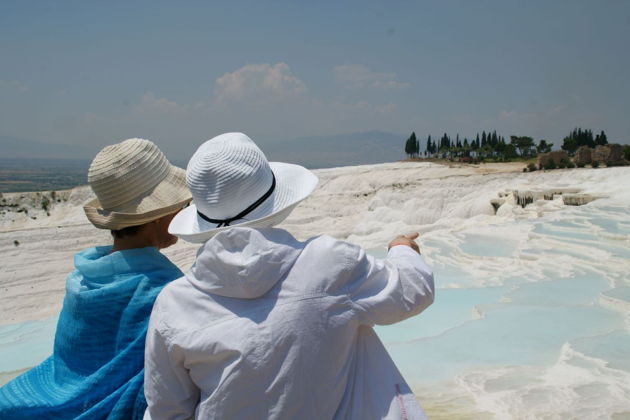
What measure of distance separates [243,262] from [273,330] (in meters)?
0.17

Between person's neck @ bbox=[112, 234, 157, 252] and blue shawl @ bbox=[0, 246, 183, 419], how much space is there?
59mm

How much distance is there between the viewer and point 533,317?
15.1 ft

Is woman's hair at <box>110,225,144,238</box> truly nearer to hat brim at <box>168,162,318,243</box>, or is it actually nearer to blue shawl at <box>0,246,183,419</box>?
blue shawl at <box>0,246,183,419</box>

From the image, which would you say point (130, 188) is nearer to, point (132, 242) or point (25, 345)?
point (132, 242)

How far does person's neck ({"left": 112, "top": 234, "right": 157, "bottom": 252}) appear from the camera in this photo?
1816 mm

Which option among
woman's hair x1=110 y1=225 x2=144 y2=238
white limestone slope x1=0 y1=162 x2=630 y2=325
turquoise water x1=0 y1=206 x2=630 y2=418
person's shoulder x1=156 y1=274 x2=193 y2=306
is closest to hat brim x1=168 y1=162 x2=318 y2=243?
person's shoulder x1=156 y1=274 x2=193 y2=306

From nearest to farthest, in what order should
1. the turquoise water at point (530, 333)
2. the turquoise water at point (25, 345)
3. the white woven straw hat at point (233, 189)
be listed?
the white woven straw hat at point (233, 189) < the turquoise water at point (530, 333) < the turquoise water at point (25, 345)

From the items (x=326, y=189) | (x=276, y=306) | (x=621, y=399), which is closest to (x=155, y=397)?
(x=276, y=306)

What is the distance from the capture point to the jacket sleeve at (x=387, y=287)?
47.4 inches

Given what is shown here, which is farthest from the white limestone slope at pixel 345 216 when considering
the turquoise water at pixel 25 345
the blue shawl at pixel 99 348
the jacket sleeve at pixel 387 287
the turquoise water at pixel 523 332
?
the jacket sleeve at pixel 387 287

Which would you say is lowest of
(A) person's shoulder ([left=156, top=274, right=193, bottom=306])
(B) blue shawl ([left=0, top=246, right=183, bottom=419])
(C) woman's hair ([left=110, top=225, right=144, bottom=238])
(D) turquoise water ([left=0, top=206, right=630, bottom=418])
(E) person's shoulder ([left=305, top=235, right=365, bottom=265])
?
(D) turquoise water ([left=0, top=206, right=630, bottom=418])

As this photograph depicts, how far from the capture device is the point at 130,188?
5.90 feet

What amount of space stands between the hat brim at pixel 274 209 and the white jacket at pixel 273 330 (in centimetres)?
9

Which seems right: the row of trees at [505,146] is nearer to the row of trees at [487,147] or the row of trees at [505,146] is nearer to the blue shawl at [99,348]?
the row of trees at [487,147]
